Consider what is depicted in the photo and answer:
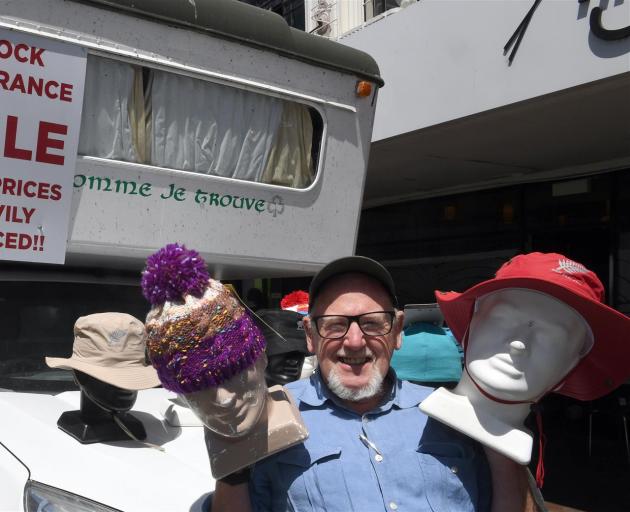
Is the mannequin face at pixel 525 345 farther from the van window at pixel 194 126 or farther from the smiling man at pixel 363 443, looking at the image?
the van window at pixel 194 126

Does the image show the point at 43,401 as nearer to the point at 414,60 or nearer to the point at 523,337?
the point at 523,337

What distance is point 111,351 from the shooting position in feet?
9.45

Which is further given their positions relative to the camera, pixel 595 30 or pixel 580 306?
pixel 595 30

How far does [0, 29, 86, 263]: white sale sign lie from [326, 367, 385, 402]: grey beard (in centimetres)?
207

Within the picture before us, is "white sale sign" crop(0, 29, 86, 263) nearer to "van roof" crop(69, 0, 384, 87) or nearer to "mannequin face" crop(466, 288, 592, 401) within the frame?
"van roof" crop(69, 0, 384, 87)

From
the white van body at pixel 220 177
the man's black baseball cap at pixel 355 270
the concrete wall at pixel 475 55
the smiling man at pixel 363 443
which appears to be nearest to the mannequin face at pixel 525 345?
the smiling man at pixel 363 443

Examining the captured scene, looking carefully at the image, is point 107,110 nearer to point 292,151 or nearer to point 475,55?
point 292,151

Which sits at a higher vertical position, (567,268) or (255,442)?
(567,268)

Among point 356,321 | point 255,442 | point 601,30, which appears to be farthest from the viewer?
point 601,30

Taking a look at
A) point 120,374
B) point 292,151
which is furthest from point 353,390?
point 292,151

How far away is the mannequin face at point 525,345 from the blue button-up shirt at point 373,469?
22 centimetres

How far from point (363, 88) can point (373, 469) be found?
10.3 ft

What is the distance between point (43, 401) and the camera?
312 centimetres

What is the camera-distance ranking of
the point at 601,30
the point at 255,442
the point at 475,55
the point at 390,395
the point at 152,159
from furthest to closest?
the point at 475,55
the point at 601,30
the point at 152,159
the point at 390,395
the point at 255,442
